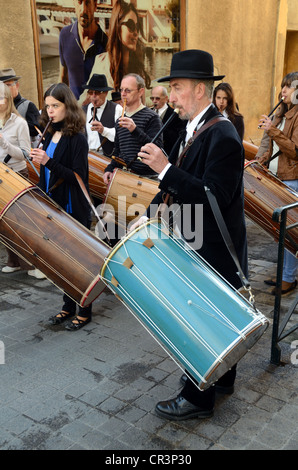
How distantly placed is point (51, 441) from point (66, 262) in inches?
48.7

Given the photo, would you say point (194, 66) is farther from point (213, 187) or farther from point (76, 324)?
point (76, 324)

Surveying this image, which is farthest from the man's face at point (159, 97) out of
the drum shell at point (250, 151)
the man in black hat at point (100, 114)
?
the drum shell at point (250, 151)

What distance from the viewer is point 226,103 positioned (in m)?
5.49

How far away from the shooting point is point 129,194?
4434 mm

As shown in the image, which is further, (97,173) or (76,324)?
(97,173)

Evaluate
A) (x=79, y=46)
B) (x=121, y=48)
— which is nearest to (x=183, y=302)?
(x=79, y=46)

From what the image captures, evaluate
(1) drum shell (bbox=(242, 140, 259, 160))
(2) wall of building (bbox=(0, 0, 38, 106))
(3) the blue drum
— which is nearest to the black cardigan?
(3) the blue drum

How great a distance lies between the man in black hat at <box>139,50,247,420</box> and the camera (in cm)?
242

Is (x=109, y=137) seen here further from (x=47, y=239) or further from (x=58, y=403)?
(x=58, y=403)

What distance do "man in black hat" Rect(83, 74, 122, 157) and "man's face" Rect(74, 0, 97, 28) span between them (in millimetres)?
2653

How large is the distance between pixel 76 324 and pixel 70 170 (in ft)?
3.99

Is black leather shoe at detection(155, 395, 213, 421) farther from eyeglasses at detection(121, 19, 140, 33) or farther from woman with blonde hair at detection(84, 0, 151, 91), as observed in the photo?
eyeglasses at detection(121, 19, 140, 33)

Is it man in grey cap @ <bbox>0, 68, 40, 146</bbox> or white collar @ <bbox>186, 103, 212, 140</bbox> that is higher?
white collar @ <bbox>186, 103, 212, 140</bbox>

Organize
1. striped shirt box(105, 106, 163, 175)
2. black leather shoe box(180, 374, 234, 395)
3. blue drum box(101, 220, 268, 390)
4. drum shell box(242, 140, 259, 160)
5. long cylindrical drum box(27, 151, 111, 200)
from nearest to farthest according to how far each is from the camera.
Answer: blue drum box(101, 220, 268, 390) < black leather shoe box(180, 374, 234, 395) < striped shirt box(105, 106, 163, 175) < long cylindrical drum box(27, 151, 111, 200) < drum shell box(242, 140, 259, 160)
